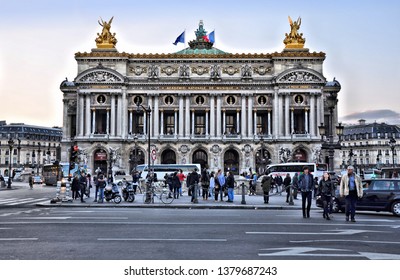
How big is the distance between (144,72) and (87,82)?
9.45 m

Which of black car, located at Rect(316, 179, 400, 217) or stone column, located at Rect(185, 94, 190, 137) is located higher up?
stone column, located at Rect(185, 94, 190, 137)

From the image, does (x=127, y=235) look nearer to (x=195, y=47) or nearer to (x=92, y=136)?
(x=92, y=136)

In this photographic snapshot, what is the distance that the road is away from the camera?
1225cm

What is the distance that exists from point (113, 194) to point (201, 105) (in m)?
52.4

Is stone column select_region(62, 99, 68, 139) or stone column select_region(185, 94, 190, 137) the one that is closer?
stone column select_region(185, 94, 190, 137)

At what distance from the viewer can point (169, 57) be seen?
83812 millimetres

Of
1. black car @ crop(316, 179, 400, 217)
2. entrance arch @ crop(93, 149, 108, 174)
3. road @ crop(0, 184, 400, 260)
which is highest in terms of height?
entrance arch @ crop(93, 149, 108, 174)

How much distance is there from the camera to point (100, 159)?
3184 inches

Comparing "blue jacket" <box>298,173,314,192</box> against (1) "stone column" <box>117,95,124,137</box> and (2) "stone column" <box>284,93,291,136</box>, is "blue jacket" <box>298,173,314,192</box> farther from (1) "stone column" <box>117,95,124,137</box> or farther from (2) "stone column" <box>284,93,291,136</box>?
(1) "stone column" <box>117,95,124,137</box>

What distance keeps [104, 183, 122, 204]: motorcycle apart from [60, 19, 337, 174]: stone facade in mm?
47303

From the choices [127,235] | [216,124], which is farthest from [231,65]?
[127,235]

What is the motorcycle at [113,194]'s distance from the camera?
32.1 m

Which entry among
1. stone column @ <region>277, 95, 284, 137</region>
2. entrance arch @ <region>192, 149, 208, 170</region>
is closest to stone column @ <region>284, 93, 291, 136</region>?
stone column @ <region>277, 95, 284, 137</region>

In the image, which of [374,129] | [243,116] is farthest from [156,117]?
[374,129]
